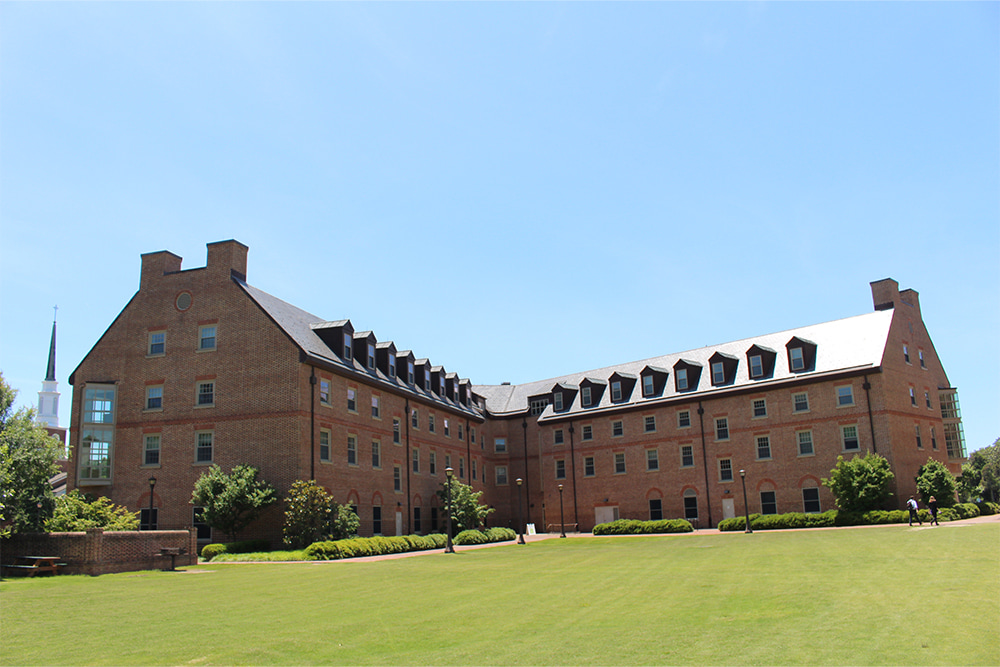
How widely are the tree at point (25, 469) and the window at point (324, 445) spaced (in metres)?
11.9

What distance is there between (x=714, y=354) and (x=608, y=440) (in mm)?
10174

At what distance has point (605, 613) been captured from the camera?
12.2 m

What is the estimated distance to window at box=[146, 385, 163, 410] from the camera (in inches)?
1475

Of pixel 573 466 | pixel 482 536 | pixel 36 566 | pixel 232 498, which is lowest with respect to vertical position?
pixel 482 536

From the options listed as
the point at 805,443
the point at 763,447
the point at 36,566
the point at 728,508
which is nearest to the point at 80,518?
the point at 36,566

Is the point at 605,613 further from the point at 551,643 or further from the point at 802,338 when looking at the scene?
the point at 802,338

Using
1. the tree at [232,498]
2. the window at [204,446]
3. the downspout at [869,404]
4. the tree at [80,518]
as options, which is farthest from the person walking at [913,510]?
the tree at [80,518]

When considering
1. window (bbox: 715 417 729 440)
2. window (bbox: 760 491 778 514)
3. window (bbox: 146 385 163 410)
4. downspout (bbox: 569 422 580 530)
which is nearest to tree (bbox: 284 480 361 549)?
window (bbox: 146 385 163 410)

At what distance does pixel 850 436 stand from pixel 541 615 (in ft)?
125

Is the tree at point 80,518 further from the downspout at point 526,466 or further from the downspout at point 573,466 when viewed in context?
the downspout at point 526,466

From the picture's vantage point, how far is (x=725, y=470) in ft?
161

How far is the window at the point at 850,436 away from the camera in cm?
4391

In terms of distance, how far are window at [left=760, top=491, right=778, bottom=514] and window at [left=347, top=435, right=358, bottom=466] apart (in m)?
25.9

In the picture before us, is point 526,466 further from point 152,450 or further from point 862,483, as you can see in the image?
point 152,450
